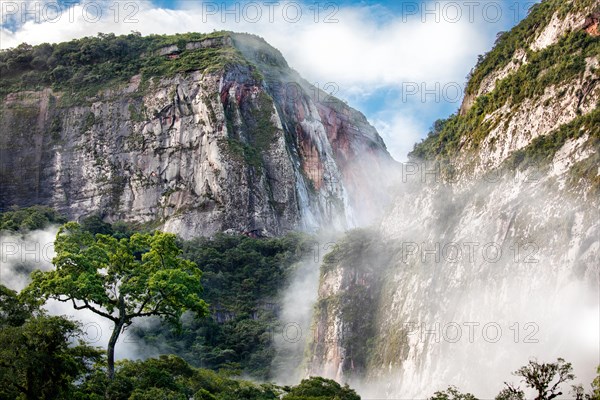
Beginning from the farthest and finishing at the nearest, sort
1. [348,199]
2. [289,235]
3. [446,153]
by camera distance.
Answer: [348,199] < [289,235] < [446,153]

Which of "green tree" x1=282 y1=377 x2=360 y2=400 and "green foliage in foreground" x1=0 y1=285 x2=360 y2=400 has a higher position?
"green tree" x1=282 y1=377 x2=360 y2=400

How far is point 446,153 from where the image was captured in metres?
72.6

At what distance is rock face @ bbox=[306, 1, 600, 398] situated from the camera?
4769 cm

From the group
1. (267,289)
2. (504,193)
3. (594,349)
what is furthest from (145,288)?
(267,289)

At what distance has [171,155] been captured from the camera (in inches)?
4481

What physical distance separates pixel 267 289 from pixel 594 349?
165ft

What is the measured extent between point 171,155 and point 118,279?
2921 inches

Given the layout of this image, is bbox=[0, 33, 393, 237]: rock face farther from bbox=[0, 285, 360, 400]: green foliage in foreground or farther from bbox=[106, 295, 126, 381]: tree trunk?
bbox=[106, 295, 126, 381]: tree trunk

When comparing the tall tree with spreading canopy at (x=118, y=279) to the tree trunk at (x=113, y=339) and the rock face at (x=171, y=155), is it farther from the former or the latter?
the rock face at (x=171, y=155)

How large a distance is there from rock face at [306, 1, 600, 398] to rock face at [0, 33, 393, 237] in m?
35.4

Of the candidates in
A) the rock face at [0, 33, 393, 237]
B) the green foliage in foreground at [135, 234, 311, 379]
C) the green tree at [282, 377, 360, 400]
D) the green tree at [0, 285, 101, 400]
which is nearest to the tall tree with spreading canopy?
the green tree at [0, 285, 101, 400]

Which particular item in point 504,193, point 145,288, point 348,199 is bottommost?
point 145,288

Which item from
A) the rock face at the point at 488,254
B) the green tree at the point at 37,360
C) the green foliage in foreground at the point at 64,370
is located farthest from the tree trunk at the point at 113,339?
the rock face at the point at 488,254

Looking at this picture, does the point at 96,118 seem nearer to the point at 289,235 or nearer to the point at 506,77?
the point at 289,235
